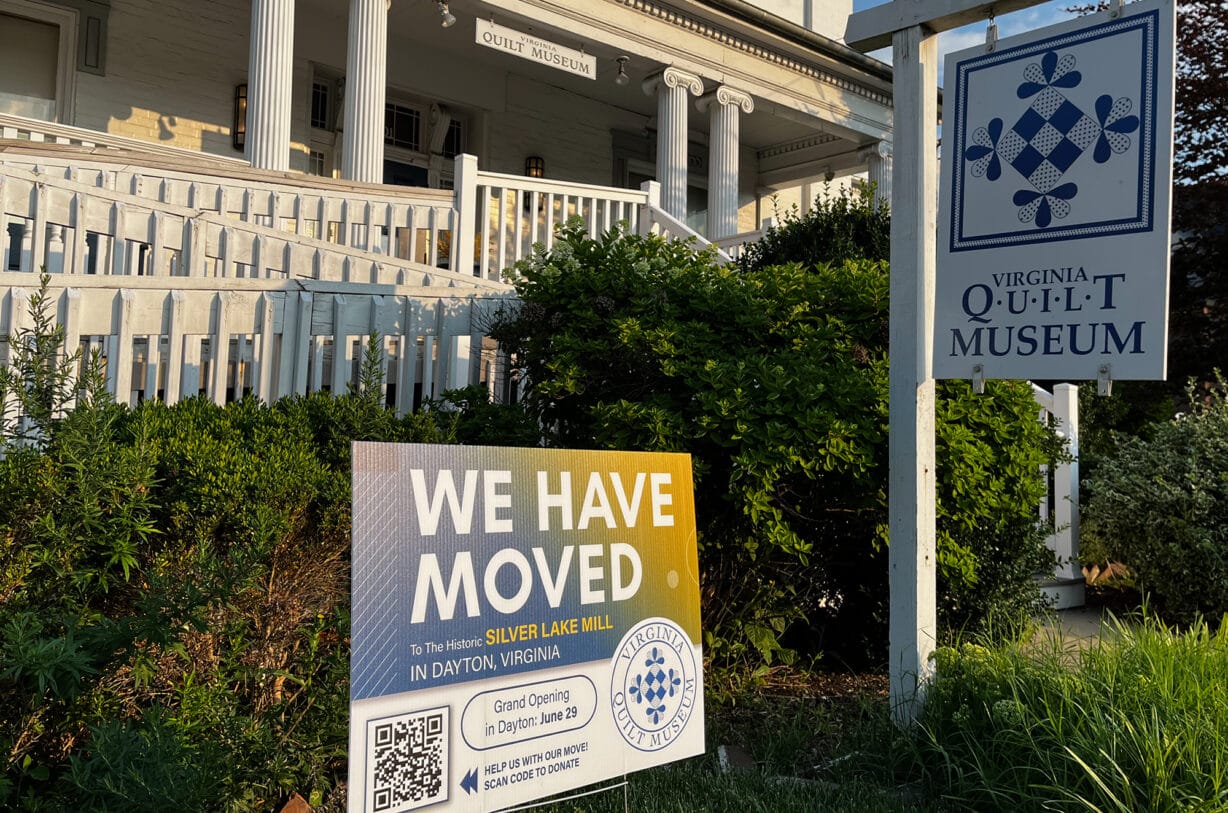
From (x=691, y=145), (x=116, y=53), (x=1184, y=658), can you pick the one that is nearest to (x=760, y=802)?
(x=1184, y=658)

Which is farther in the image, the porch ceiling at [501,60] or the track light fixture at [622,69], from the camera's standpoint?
the track light fixture at [622,69]

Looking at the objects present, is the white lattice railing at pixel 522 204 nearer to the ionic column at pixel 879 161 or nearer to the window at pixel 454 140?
the window at pixel 454 140

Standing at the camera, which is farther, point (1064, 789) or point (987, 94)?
point (987, 94)

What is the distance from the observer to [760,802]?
3158 mm

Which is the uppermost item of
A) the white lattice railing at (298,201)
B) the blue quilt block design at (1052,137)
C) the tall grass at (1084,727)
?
the white lattice railing at (298,201)

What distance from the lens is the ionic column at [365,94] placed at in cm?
1066

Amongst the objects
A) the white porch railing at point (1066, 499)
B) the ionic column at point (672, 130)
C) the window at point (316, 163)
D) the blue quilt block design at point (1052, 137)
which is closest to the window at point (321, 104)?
the window at point (316, 163)

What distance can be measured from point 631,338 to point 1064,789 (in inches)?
98.1

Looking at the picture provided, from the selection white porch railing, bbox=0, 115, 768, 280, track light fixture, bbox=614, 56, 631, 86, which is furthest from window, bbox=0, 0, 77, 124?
track light fixture, bbox=614, 56, 631, 86

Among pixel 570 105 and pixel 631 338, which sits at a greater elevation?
pixel 570 105

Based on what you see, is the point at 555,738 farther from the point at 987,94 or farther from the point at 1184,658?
the point at 987,94

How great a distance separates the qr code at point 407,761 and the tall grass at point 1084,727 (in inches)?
68.3

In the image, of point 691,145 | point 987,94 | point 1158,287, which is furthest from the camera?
point 691,145

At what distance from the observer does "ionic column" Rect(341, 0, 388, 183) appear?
420 inches
